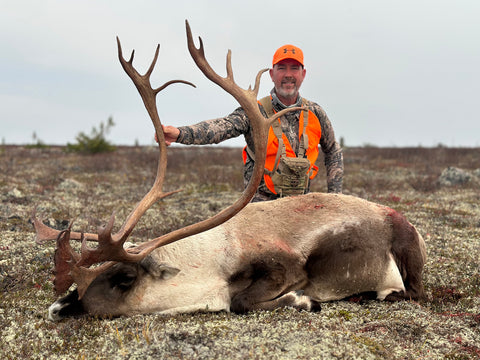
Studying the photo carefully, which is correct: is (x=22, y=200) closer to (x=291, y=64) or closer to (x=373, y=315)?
(x=291, y=64)

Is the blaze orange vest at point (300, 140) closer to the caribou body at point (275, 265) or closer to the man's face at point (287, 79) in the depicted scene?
the man's face at point (287, 79)

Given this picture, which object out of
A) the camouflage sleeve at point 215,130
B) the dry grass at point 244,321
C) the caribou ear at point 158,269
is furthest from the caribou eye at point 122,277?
the camouflage sleeve at point 215,130

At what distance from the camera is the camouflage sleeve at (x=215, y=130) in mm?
4848

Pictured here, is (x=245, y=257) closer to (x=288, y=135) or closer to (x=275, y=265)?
(x=275, y=265)

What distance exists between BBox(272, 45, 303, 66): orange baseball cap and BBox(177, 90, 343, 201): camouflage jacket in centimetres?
49

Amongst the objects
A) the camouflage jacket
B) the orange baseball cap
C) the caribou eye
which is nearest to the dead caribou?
the caribou eye

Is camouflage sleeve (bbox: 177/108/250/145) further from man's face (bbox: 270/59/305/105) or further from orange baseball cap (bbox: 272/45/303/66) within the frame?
orange baseball cap (bbox: 272/45/303/66)

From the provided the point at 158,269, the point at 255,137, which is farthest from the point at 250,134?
the point at 158,269

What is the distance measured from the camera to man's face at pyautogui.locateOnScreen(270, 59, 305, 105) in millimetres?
6047

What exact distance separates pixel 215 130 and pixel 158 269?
2105 millimetres

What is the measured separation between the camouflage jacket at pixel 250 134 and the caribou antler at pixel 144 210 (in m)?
0.80

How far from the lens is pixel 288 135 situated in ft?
19.5

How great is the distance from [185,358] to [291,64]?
4.41 metres

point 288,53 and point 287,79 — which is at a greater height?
point 288,53
